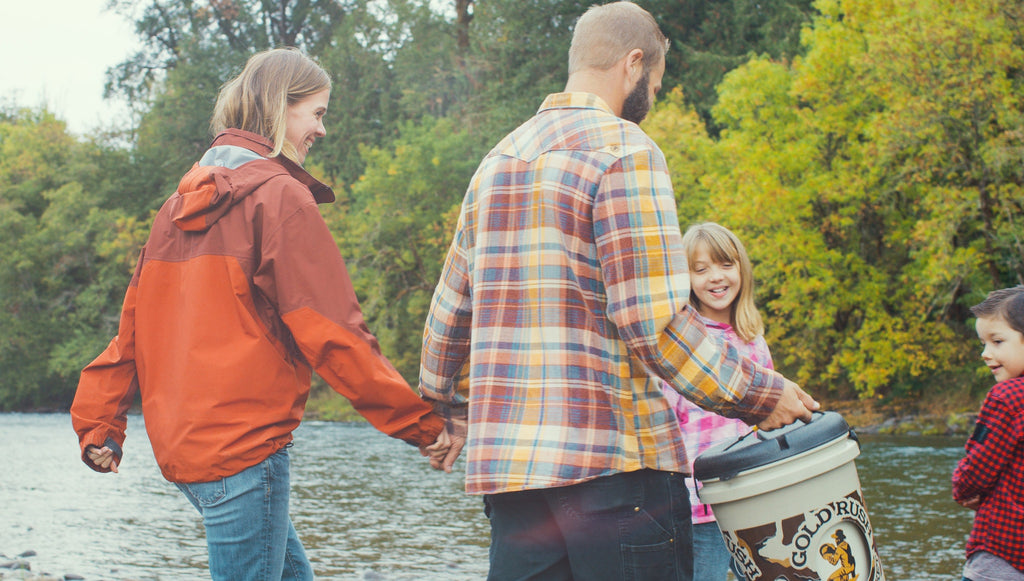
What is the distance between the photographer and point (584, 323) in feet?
7.78

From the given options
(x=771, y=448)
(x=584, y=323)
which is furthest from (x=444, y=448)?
(x=771, y=448)

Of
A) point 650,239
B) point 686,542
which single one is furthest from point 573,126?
point 686,542

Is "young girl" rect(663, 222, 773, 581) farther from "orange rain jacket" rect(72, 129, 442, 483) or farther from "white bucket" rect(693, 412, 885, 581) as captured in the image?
"orange rain jacket" rect(72, 129, 442, 483)

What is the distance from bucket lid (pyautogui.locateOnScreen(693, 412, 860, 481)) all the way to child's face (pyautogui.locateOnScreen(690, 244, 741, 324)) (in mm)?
1268

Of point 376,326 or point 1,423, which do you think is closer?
point 1,423

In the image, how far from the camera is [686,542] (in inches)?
93.1

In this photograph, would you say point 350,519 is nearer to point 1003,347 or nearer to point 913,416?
point 1003,347

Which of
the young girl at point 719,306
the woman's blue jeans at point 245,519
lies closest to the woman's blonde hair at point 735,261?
the young girl at point 719,306

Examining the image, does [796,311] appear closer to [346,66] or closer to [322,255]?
[322,255]

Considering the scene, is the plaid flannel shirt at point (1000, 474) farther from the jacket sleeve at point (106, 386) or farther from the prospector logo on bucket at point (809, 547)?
the jacket sleeve at point (106, 386)

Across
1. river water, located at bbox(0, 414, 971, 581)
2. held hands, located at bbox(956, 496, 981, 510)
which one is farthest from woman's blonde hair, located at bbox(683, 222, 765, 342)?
river water, located at bbox(0, 414, 971, 581)

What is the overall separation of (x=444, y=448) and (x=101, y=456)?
0.99m

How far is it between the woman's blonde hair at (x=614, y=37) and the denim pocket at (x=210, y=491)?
1.40 metres

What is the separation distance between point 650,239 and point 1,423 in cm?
3411
